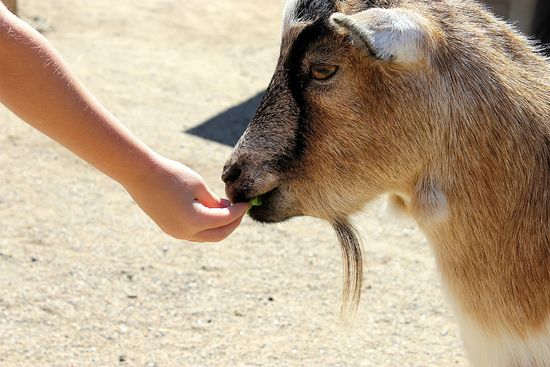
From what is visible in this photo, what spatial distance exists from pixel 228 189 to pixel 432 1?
2.81 ft

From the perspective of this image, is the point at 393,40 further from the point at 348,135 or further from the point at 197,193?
the point at 197,193

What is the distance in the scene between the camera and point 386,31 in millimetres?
Result: 2312

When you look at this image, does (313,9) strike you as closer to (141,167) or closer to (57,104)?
(141,167)

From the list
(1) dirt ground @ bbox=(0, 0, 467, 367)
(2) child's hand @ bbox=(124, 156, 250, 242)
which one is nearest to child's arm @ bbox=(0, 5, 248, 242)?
(2) child's hand @ bbox=(124, 156, 250, 242)

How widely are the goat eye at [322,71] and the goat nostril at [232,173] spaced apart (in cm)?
38

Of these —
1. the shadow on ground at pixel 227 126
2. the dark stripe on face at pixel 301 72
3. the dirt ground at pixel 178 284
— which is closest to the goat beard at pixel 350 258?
the dirt ground at pixel 178 284

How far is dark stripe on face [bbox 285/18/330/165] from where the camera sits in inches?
101

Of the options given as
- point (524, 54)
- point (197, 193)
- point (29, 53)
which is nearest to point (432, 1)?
point (524, 54)

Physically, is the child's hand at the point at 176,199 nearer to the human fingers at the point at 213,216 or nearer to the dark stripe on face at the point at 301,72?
the human fingers at the point at 213,216

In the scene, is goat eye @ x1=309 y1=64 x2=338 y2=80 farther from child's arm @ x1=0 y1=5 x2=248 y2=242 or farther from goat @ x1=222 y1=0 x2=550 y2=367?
child's arm @ x1=0 y1=5 x2=248 y2=242

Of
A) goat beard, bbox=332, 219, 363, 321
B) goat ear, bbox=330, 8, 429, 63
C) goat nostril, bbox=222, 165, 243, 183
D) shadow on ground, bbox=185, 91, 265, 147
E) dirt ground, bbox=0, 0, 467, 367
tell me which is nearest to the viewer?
goat ear, bbox=330, 8, 429, 63

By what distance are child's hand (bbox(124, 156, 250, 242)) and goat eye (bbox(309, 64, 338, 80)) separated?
47 cm

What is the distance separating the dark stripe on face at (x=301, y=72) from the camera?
2.56m

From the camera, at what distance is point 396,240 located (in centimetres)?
522
